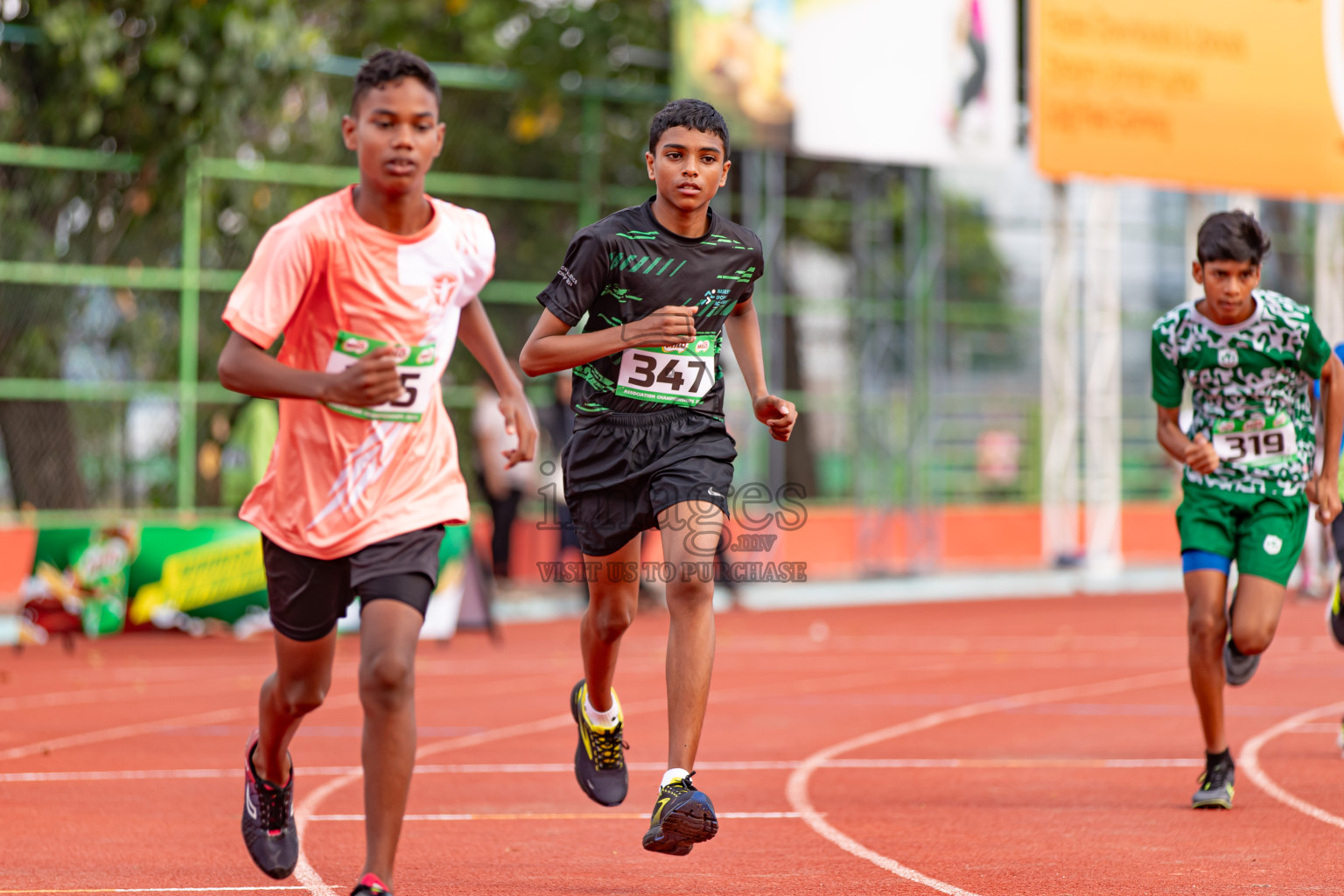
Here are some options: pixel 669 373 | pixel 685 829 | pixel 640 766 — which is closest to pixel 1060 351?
pixel 640 766

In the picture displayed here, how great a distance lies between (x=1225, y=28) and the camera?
819 inches

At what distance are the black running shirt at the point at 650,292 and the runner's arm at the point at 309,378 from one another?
1.16 meters

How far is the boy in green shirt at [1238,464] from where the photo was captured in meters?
7.11

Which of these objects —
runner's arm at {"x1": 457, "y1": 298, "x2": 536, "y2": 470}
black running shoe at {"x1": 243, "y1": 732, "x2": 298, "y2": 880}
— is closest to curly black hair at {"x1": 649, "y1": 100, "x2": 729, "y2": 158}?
runner's arm at {"x1": 457, "y1": 298, "x2": 536, "y2": 470}

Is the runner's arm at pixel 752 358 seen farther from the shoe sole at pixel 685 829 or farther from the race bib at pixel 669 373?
the shoe sole at pixel 685 829

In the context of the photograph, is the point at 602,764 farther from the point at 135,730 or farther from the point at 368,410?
the point at 135,730

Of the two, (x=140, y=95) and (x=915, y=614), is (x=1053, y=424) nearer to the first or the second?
(x=915, y=614)

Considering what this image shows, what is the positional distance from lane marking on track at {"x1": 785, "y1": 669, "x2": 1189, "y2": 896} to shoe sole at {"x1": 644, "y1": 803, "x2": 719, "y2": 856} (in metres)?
0.80

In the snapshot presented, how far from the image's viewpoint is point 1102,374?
69.6 feet

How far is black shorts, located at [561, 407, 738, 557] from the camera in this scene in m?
5.85

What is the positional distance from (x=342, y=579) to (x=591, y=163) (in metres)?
14.9

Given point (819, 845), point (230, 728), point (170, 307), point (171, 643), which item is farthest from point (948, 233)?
point (819, 845)

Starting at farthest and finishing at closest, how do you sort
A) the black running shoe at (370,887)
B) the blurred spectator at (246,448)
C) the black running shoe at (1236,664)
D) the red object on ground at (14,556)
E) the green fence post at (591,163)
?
the green fence post at (591,163) < the red object on ground at (14,556) < the blurred spectator at (246,448) < the black running shoe at (1236,664) < the black running shoe at (370,887)

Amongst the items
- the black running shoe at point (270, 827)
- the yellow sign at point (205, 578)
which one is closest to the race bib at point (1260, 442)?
the black running shoe at point (270, 827)
